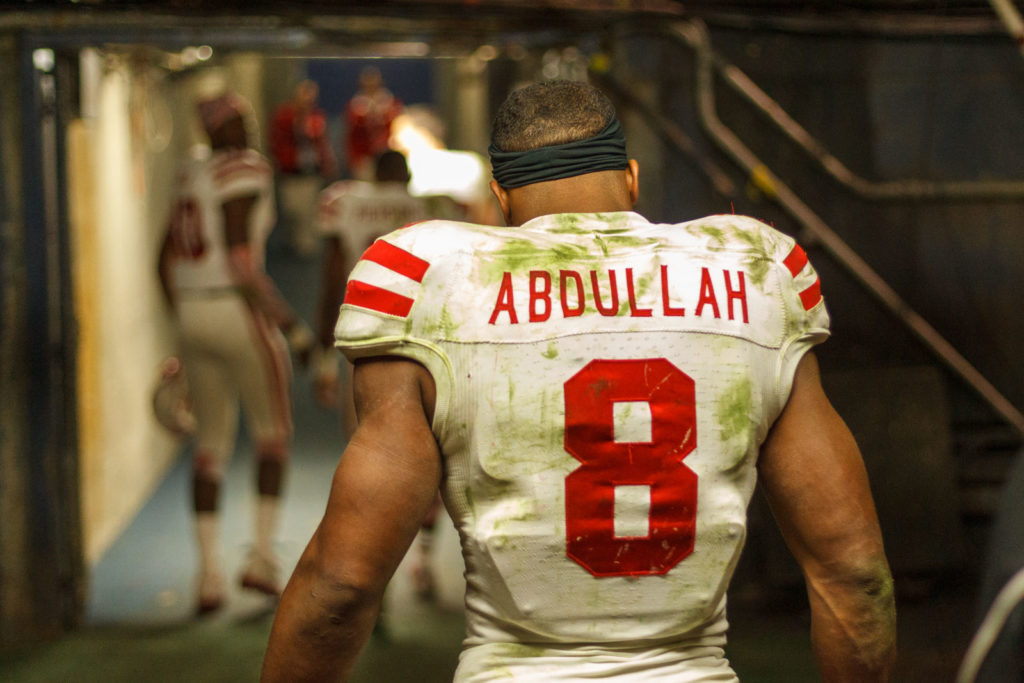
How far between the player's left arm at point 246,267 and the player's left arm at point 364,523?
11.8 ft

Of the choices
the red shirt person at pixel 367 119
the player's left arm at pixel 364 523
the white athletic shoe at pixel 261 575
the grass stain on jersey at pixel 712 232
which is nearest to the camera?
the player's left arm at pixel 364 523

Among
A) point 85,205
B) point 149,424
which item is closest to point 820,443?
point 85,205

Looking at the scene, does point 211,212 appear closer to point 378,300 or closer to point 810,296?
point 378,300

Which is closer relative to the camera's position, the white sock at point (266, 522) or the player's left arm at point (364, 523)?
the player's left arm at point (364, 523)

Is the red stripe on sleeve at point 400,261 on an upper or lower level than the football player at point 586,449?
upper

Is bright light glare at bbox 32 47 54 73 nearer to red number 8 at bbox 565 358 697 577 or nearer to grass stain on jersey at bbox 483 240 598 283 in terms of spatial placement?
grass stain on jersey at bbox 483 240 598 283

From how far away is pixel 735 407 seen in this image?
1515mm

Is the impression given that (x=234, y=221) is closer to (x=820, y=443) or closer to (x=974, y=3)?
(x=974, y=3)

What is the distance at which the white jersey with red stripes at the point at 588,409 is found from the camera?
1.47m

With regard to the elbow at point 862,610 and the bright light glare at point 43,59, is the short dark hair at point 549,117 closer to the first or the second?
the elbow at point 862,610

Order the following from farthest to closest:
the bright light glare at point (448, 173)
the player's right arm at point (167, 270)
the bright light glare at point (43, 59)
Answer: the bright light glare at point (448, 173), the player's right arm at point (167, 270), the bright light glare at point (43, 59)

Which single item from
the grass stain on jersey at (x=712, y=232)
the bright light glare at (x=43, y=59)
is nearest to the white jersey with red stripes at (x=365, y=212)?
the bright light glare at (x=43, y=59)

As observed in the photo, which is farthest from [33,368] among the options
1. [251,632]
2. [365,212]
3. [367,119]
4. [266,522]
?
[367,119]

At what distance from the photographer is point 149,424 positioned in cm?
704
